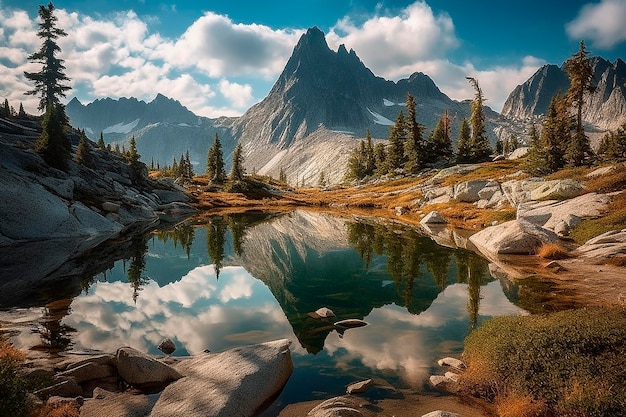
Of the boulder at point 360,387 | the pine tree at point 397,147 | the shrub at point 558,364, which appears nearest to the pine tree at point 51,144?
the boulder at point 360,387

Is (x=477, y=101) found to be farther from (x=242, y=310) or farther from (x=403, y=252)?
(x=242, y=310)

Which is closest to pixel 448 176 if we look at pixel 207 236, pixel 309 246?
pixel 309 246

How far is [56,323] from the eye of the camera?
1631cm

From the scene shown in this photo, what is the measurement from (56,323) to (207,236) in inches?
1209

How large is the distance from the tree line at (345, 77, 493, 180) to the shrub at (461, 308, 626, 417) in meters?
88.8

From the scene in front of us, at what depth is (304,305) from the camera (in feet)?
67.5

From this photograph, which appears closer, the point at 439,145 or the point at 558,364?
the point at 558,364

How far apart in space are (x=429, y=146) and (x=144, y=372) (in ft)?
332

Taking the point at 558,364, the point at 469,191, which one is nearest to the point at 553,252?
the point at 558,364

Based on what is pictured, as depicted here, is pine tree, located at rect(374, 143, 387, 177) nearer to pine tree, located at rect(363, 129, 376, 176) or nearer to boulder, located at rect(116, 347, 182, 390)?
pine tree, located at rect(363, 129, 376, 176)

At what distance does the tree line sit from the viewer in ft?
304

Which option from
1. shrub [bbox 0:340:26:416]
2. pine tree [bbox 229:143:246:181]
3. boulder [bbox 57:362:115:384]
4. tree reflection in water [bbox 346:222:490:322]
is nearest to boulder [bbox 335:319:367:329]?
tree reflection in water [bbox 346:222:490:322]

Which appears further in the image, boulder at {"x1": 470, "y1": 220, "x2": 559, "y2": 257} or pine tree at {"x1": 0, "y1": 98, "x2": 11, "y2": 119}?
pine tree at {"x1": 0, "y1": 98, "x2": 11, "y2": 119}

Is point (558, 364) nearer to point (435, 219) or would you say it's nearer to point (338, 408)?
point (338, 408)
